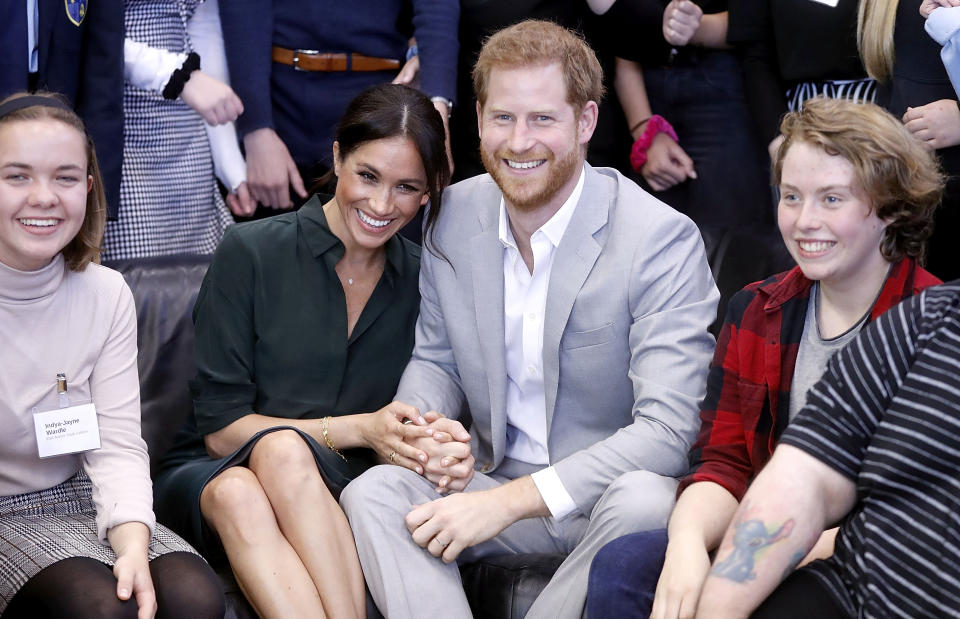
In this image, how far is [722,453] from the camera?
2.37 m

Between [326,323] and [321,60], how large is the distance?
38.1 inches

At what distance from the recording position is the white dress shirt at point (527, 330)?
277 cm

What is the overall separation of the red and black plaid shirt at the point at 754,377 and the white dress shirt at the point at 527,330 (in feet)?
1.53

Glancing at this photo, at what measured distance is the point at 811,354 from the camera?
233cm

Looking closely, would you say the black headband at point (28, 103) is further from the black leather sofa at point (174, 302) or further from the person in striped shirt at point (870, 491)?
the person in striped shirt at point (870, 491)

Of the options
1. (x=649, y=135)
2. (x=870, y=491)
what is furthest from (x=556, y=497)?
(x=649, y=135)

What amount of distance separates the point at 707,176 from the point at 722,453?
4.80 feet

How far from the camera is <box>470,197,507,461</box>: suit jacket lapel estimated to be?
9.09ft

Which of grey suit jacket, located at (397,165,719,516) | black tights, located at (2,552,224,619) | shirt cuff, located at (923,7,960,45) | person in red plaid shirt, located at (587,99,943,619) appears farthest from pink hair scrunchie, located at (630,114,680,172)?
black tights, located at (2,552,224,619)

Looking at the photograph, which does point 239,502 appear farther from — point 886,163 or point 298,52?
point 298,52

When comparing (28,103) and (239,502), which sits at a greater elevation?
(28,103)

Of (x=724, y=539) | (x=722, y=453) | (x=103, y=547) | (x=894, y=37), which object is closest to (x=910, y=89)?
(x=894, y=37)

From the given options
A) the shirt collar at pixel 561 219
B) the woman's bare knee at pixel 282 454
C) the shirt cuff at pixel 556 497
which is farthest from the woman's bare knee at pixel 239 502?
the shirt collar at pixel 561 219

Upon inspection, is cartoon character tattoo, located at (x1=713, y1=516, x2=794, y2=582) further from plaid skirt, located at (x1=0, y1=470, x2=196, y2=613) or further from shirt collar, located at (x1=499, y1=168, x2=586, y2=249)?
plaid skirt, located at (x1=0, y1=470, x2=196, y2=613)
